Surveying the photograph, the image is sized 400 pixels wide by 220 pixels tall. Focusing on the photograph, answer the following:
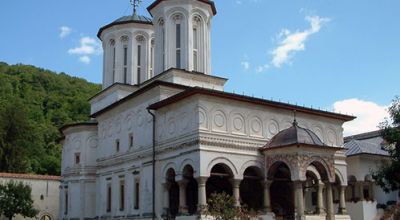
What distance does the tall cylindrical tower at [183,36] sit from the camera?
2581 centimetres

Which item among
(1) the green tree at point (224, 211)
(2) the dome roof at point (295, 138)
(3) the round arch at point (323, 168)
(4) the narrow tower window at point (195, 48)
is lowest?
(1) the green tree at point (224, 211)

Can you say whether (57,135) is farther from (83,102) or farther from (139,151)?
(139,151)

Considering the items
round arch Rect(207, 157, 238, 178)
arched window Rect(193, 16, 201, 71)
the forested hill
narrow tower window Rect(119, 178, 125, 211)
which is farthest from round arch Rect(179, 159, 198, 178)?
the forested hill

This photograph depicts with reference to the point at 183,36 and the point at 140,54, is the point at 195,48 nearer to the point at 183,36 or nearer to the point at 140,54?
the point at 183,36

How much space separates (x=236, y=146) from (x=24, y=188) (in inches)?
739

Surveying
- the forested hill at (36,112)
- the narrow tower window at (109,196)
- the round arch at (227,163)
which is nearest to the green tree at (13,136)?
the forested hill at (36,112)

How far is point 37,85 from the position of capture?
2286 inches

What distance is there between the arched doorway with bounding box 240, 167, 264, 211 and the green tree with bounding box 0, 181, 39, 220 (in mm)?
17120

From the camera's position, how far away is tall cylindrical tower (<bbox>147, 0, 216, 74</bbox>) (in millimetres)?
25812

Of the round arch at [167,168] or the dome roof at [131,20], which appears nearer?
the round arch at [167,168]

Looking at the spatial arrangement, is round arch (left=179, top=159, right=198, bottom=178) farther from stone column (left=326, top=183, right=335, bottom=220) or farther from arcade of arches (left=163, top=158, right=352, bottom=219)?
stone column (left=326, top=183, right=335, bottom=220)

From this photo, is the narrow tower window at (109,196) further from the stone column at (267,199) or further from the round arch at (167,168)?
the stone column at (267,199)

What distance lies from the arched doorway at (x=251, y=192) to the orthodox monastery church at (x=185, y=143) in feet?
0.16

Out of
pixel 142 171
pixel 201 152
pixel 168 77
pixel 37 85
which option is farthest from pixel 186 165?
pixel 37 85
